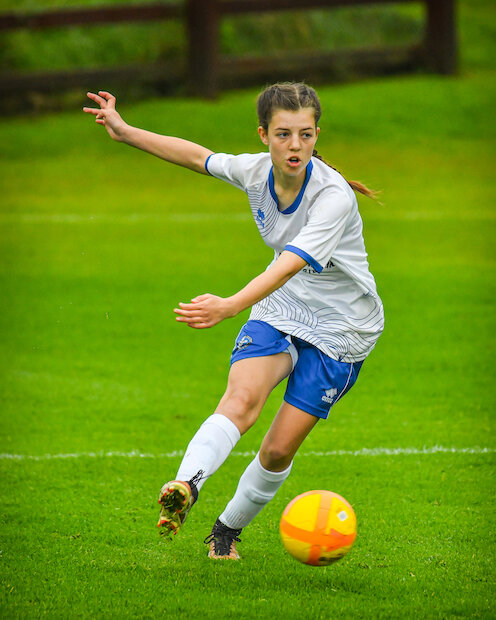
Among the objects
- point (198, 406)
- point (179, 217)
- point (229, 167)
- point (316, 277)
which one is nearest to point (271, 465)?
Answer: point (316, 277)

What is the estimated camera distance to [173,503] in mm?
3783

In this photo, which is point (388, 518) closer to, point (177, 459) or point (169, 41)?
point (177, 459)

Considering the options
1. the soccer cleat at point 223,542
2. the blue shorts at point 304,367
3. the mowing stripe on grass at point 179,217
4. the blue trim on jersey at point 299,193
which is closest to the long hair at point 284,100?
the blue trim on jersey at point 299,193

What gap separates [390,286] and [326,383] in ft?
24.1

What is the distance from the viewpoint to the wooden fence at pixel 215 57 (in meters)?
20.3

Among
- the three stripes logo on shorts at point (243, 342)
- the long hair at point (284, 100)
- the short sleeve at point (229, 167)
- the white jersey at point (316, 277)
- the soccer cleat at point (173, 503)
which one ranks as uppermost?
the long hair at point (284, 100)

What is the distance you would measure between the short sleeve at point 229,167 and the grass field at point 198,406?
71.4 inches

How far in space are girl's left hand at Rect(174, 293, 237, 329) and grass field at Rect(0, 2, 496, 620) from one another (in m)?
1.27

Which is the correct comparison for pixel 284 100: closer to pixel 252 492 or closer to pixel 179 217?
pixel 252 492

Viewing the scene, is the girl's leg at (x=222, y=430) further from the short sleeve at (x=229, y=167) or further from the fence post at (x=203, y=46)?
the fence post at (x=203, y=46)

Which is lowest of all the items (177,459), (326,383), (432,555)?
A: (177,459)

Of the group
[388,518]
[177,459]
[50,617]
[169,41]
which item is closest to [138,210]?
[169,41]

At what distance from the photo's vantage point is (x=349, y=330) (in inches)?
180

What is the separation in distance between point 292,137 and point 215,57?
706 inches
